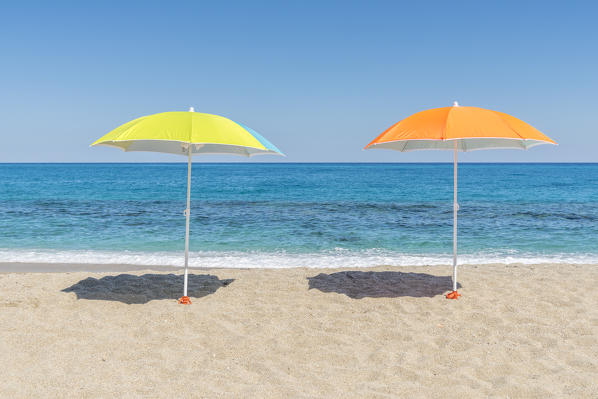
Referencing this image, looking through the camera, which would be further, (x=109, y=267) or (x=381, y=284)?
(x=109, y=267)

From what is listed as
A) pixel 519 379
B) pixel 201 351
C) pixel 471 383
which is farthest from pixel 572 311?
pixel 201 351

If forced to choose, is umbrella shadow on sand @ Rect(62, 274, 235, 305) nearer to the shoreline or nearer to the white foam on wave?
the shoreline

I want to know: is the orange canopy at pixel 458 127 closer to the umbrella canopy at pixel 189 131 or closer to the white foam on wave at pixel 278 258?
the umbrella canopy at pixel 189 131

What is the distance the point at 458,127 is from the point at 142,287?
545 cm

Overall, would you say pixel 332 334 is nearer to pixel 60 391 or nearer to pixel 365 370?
pixel 365 370

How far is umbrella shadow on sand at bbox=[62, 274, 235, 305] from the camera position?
6.43 meters

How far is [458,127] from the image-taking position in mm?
5352

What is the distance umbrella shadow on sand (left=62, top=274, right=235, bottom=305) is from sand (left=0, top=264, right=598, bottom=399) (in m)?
0.03

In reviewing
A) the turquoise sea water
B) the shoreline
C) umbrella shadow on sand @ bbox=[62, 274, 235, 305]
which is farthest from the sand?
the turquoise sea water

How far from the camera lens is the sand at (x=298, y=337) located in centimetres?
375

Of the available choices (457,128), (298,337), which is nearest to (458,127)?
(457,128)

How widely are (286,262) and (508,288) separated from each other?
5.30 m

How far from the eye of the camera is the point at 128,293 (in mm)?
6602

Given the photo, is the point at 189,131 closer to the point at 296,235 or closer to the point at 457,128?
the point at 457,128
